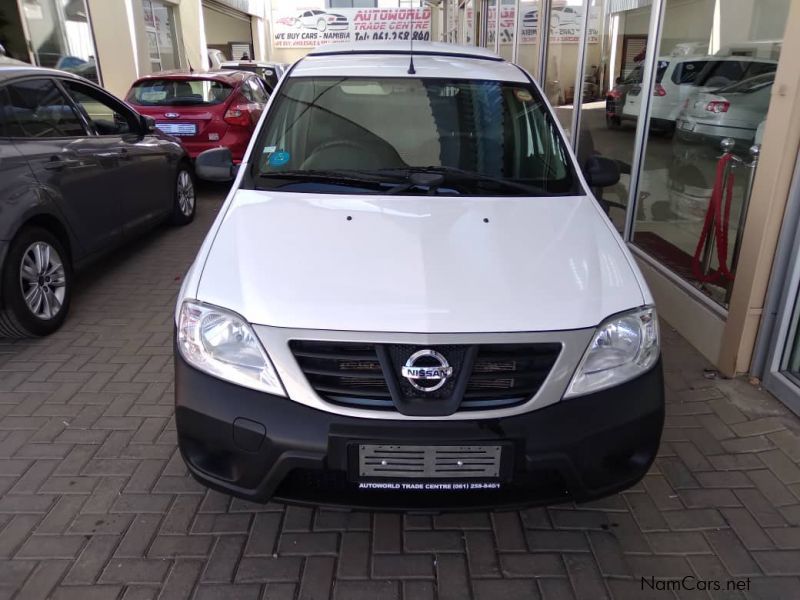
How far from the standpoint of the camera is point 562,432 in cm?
207

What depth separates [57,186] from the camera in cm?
430

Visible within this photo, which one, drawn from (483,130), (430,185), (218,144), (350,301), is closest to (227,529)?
(350,301)

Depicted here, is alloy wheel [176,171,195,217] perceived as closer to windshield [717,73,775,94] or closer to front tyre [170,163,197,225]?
front tyre [170,163,197,225]

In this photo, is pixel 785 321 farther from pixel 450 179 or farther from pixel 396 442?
pixel 396 442

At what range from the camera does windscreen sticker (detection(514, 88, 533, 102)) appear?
11.3 ft

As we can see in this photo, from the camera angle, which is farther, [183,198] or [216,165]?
[183,198]

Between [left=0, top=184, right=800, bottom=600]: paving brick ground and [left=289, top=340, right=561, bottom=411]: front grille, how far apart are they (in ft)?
1.81

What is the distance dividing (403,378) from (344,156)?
1.49m

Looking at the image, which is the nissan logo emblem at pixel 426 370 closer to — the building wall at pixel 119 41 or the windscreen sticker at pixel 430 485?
the windscreen sticker at pixel 430 485

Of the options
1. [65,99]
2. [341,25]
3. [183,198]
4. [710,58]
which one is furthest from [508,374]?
[341,25]

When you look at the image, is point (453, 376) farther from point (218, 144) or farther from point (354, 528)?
point (218, 144)

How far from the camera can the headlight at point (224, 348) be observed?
2.11 m

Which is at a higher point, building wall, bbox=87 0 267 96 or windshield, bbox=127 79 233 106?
building wall, bbox=87 0 267 96

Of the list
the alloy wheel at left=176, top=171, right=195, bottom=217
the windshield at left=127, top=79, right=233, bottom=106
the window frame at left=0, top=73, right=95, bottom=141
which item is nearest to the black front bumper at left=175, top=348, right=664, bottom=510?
the window frame at left=0, top=73, right=95, bottom=141
